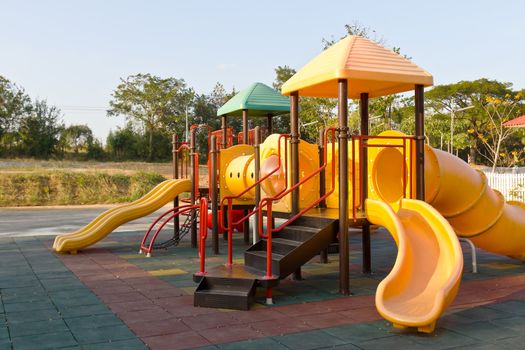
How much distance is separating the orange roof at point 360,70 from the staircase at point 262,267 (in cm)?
203

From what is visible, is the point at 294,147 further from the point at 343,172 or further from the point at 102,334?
the point at 102,334

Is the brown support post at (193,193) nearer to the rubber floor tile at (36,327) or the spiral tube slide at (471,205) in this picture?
the spiral tube slide at (471,205)

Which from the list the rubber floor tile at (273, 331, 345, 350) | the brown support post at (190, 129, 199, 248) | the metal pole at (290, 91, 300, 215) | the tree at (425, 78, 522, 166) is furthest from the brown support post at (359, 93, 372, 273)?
the tree at (425, 78, 522, 166)

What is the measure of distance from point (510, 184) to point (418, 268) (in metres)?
18.1

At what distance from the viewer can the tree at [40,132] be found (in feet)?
168

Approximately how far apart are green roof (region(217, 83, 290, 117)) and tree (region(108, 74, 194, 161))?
4491cm

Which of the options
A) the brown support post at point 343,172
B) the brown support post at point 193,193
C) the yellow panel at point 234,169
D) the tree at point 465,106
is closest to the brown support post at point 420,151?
the brown support post at point 343,172

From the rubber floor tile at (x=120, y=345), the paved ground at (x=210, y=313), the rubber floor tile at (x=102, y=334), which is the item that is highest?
the rubber floor tile at (x=120, y=345)

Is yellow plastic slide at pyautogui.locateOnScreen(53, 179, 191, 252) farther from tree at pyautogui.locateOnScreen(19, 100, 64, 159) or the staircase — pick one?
tree at pyautogui.locateOnScreen(19, 100, 64, 159)

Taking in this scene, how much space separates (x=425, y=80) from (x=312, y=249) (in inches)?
115

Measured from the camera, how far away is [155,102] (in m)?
60.6

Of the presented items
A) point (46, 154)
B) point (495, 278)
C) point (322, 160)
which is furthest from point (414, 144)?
point (46, 154)

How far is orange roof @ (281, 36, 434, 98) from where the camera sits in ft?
24.9

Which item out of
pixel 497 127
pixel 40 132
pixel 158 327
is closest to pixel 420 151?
pixel 158 327
